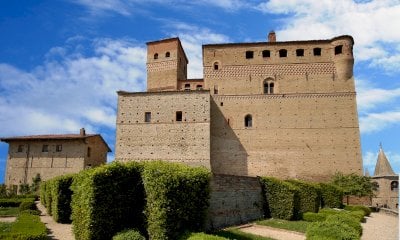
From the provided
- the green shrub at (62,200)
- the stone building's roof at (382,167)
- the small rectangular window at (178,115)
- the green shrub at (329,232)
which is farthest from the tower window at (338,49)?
the green shrub at (62,200)

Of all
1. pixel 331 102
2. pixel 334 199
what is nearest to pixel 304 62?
pixel 331 102

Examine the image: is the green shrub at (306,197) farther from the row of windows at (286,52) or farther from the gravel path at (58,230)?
the row of windows at (286,52)

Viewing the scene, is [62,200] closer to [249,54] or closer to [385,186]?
[249,54]

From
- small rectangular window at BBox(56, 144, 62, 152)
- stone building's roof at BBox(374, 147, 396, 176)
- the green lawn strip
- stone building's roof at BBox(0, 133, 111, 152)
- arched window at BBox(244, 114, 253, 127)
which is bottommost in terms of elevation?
the green lawn strip

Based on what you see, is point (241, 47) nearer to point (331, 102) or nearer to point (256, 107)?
point (256, 107)

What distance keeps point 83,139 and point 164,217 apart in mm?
26387

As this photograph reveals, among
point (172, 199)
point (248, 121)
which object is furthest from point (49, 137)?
point (172, 199)

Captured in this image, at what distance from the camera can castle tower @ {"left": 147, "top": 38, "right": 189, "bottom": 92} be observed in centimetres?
3922

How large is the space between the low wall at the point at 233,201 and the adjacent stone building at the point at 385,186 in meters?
31.0

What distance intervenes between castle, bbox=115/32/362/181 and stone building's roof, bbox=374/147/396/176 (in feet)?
48.3

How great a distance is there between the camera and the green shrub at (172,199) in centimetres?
1165

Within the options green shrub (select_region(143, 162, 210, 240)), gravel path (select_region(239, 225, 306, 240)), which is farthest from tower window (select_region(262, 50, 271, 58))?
green shrub (select_region(143, 162, 210, 240))

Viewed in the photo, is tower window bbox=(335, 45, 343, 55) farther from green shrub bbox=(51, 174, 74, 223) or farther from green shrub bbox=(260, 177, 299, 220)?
green shrub bbox=(51, 174, 74, 223)

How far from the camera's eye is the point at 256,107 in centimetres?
3681
